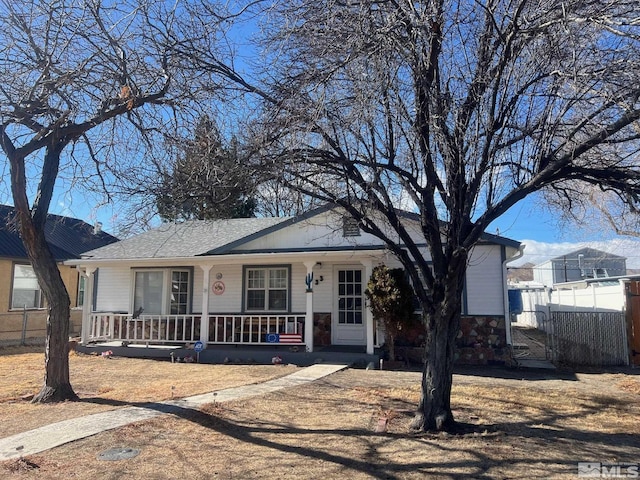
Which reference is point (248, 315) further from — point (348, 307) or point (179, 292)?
point (348, 307)

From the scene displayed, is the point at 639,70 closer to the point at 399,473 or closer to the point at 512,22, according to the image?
the point at 512,22

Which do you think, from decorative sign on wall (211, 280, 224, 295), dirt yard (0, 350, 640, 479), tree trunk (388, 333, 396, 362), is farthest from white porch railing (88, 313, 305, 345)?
dirt yard (0, 350, 640, 479)

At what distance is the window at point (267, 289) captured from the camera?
1456cm

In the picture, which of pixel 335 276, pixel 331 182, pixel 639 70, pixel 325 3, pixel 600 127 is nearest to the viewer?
pixel 639 70

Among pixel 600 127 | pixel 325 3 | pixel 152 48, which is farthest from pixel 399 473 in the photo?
pixel 152 48

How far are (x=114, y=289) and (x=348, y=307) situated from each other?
25.8 ft

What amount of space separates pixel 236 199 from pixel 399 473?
172 inches

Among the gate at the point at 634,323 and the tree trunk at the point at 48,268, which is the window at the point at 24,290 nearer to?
the tree trunk at the point at 48,268

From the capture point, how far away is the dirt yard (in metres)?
5.05

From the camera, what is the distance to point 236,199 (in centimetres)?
742

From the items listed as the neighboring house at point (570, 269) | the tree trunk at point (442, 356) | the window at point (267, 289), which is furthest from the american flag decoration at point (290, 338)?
the neighboring house at point (570, 269)

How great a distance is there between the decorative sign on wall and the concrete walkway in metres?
5.56

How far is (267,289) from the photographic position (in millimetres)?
14703

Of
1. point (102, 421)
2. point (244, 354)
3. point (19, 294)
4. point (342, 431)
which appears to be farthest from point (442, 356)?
point (19, 294)
